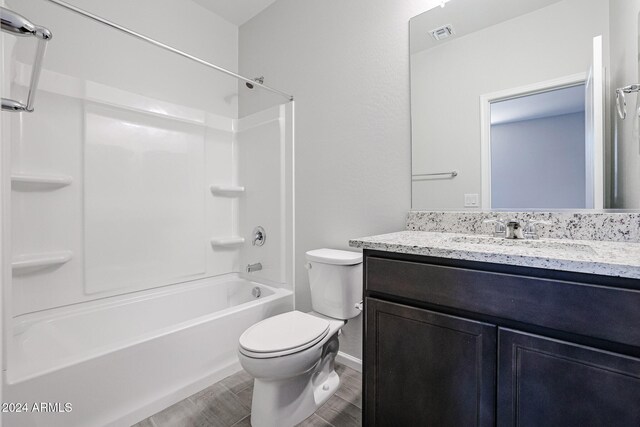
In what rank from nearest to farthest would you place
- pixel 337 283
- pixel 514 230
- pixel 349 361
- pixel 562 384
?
1. pixel 562 384
2. pixel 514 230
3. pixel 337 283
4. pixel 349 361

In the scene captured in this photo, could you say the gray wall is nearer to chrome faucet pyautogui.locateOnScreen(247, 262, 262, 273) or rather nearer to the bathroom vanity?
the bathroom vanity

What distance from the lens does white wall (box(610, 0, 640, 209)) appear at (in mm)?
1113

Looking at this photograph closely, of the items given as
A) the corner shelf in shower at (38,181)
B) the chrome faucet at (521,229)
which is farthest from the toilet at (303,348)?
the corner shelf in shower at (38,181)

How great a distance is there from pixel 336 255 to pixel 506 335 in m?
1.00

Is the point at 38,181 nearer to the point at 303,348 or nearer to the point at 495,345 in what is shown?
the point at 303,348

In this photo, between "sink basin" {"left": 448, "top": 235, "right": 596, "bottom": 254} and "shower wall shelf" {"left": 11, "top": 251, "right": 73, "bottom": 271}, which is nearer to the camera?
"sink basin" {"left": 448, "top": 235, "right": 596, "bottom": 254}

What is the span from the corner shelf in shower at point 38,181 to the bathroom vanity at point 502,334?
1.72m

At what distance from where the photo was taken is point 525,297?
837mm

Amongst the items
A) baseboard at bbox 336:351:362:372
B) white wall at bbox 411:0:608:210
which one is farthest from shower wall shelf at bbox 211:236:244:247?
white wall at bbox 411:0:608:210

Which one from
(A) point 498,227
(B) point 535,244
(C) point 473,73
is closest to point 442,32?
(C) point 473,73

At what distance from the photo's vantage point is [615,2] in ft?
3.83

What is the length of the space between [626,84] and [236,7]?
2580mm

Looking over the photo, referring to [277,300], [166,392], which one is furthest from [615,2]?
[166,392]

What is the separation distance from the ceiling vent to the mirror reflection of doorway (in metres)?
0.44
